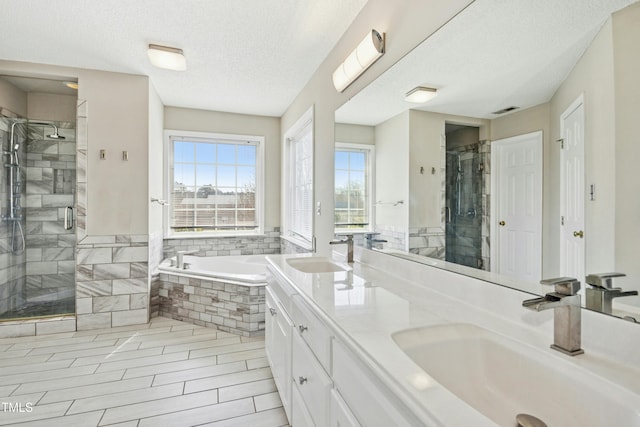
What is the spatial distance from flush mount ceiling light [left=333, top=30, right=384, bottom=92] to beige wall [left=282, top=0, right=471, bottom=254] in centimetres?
5

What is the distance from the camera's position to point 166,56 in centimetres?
266

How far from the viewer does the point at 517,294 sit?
3.55ft

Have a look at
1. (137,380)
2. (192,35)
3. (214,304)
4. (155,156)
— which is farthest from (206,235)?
(192,35)

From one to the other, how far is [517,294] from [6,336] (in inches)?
159

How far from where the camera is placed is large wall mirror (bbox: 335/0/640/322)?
2.72ft

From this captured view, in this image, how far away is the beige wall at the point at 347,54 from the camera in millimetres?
1557

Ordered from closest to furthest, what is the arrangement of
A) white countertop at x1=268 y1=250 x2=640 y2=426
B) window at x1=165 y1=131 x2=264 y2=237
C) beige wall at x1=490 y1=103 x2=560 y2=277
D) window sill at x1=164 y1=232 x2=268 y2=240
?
white countertop at x1=268 y1=250 x2=640 y2=426
beige wall at x1=490 y1=103 x2=560 y2=277
window sill at x1=164 y1=232 x2=268 y2=240
window at x1=165 y1=131 x2=264 y2=237

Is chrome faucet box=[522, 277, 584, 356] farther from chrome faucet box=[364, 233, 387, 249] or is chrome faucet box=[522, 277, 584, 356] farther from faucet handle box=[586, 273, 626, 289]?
chrome faucet box=[364, 233, 387, 249]

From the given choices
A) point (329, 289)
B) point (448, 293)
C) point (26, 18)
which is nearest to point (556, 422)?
point (448, 293)

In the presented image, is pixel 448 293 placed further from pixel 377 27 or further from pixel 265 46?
pixel 265 46

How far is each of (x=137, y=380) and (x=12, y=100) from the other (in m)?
3.02

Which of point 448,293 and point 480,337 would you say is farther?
point 448,293

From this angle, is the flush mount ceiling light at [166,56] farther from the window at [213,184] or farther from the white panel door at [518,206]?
the white panel door at [518,206]

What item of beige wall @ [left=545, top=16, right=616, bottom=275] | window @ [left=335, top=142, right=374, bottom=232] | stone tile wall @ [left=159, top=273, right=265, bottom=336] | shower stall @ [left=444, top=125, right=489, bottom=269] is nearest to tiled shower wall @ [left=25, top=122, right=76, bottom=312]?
stone tile wall @ [left=159, top=273, right=265, bottom=336]
